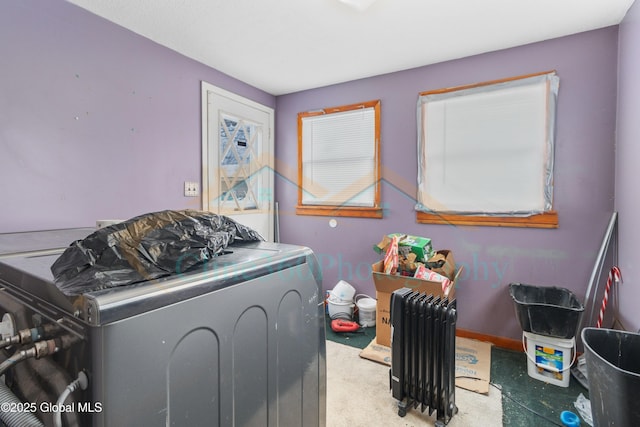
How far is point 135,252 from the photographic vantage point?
745 mm

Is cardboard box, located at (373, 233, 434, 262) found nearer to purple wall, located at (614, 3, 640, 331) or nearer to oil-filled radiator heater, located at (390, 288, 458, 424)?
oil-filled radiator heater, located at (390, 288, 458, 424)

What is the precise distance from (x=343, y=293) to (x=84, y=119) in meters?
2.49

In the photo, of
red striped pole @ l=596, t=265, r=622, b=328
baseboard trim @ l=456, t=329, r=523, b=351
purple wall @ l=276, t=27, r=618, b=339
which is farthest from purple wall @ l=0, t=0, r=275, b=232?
red striped pole @ l=596, t=265, r=622, b=328

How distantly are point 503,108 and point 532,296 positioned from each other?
4.88 feet

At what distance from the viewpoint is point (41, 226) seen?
6.10 feet

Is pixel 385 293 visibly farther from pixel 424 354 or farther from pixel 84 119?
pixel 84 119

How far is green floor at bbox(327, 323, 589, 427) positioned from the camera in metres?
1.75

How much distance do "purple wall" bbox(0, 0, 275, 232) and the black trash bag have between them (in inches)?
60.6

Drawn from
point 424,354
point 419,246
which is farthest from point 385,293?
point 424,354

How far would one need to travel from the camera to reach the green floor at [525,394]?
68.9 inches

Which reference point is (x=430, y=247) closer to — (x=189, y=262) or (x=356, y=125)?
(x=356, y=125)

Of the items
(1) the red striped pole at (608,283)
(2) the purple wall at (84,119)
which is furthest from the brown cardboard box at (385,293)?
(2) the purple wall at (84,119)

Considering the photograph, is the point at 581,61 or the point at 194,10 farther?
the point at 581,61

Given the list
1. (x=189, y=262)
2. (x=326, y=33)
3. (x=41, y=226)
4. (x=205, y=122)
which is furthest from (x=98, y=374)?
(x=205, y=122)
